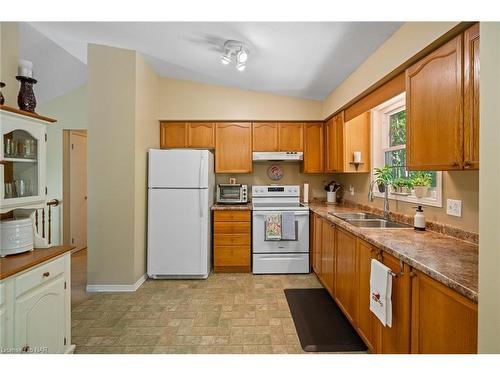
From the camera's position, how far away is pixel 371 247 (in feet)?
5.60

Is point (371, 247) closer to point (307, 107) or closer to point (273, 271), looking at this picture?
→ point (273, 271)

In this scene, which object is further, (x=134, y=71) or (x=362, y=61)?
(x=134, y=71)

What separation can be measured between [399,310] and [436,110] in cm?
119

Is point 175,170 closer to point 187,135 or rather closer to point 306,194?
point 187,135

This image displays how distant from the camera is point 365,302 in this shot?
1800mm

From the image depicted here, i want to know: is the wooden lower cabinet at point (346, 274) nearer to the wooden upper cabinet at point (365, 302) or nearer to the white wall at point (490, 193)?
the wooden upper cabinet at point (365, 302)

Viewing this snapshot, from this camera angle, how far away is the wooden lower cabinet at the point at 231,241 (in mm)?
3424

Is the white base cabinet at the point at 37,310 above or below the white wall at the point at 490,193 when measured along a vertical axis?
below

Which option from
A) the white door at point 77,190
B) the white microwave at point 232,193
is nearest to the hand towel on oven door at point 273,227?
the white microwave at point 232,193

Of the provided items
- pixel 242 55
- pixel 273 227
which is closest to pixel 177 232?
pixel 273 227

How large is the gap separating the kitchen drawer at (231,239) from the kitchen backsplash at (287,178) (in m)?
0.91

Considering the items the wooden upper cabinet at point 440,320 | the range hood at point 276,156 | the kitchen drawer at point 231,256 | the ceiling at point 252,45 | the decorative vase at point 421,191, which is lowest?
the kitchen drawer at point 231,256
